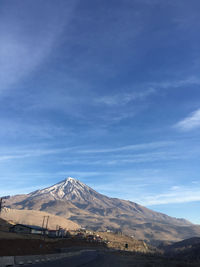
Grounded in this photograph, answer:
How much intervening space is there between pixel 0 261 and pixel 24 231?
103 metres

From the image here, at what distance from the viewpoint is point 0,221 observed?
15662 cm

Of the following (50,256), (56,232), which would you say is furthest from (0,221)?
(50,256)

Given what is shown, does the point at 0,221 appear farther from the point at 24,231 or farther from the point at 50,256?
the point at 50,256

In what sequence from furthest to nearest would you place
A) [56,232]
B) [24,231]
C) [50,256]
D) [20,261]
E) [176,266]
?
[56,232], [24,231], [176,266], [50,256], [20,261]

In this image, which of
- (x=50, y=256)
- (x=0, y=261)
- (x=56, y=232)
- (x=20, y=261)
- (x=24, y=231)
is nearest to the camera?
(x=0, y=261)

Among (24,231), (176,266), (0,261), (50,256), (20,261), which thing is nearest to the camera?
(0,261)

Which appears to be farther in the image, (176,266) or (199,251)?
(199,251)

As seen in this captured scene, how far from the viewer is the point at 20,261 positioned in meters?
29.7

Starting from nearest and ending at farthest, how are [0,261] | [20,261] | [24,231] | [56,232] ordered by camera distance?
[0,261] < [20,261] < [24,231] < [56,232]

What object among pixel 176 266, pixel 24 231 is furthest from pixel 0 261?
pixel 24 231

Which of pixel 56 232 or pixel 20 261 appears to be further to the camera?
pixel 56 232

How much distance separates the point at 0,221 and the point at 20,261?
143 metres

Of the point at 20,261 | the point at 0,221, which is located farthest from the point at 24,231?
the point at 20,261

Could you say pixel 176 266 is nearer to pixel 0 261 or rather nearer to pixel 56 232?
pixel 0 261
